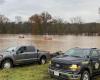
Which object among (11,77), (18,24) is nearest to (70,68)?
(11,77)

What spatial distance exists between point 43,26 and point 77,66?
129628 mm

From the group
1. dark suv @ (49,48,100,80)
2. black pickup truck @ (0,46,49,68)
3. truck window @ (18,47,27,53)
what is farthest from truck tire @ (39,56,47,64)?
dark suv @ (49,48,100,80)

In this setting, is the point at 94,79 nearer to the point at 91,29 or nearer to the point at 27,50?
the point at 27,50

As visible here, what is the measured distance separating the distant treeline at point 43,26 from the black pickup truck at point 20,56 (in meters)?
111

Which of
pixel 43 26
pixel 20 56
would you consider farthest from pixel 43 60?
pixel 43 26

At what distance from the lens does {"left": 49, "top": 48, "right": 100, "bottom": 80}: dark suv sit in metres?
9.10

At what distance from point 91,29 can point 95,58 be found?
116m

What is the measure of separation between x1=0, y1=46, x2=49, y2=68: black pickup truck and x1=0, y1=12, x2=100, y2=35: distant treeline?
364 ft

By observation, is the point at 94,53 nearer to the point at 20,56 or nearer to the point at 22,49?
the point at 20,56

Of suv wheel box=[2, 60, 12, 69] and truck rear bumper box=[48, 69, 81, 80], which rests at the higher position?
truck rear bumper box=[48, 69, 81, 80]

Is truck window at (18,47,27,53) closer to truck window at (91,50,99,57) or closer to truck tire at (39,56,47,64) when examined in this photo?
truck tire at (39,56,47,64)

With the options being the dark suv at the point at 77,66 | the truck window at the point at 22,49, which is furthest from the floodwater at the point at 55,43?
the dark suv at the point at 77,66

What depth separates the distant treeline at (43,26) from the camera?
128750 millimetres

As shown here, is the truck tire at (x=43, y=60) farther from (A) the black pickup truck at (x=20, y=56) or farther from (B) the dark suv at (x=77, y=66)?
(B) the dark suv at (x=77, y=66)
